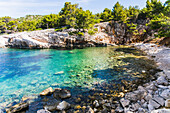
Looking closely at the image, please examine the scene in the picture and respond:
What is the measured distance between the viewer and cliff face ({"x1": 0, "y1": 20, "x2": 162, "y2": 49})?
46.7m

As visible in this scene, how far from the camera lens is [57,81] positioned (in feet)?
41.8

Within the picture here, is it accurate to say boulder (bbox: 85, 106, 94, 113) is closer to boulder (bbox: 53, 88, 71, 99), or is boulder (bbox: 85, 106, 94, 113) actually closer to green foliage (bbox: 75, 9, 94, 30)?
boulder (bbox: 53, 88, 71, 99)

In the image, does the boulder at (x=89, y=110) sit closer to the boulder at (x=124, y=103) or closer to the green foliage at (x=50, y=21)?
the boulder at (x=124, y=103)

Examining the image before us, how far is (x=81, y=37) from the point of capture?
47.9 metres

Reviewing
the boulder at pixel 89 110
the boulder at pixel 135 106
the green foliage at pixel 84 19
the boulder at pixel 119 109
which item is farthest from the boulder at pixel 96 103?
the green foliage at pixel 84 19

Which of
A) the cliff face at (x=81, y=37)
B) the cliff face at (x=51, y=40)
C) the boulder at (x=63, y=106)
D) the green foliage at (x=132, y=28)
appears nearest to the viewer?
the boulder at (x=63, y=106)

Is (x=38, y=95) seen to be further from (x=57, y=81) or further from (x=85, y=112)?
(x=85, y=112)

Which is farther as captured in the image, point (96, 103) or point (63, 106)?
point (96, 103)

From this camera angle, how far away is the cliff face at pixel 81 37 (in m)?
46.7

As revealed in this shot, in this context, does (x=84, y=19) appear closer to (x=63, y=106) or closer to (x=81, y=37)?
(x=81, y=37)

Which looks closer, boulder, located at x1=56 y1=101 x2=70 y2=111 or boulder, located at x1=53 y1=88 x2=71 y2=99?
boulder, located at x1=56 y1=101 x2=70 y2=111

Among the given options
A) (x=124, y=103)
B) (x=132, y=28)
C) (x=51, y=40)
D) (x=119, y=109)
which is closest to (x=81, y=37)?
(x=51, y=40)

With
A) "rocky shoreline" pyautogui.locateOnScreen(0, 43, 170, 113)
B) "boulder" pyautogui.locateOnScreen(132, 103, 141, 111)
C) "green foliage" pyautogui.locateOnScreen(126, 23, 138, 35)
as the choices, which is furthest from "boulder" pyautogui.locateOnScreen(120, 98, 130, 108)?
"green foliage" pyautogui.locateOnScreen(126, 23, 138, 35)

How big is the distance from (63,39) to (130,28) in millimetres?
35009
